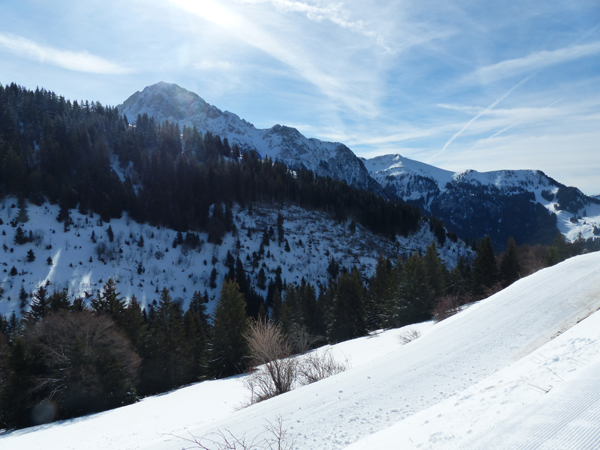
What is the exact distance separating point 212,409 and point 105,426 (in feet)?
19.6

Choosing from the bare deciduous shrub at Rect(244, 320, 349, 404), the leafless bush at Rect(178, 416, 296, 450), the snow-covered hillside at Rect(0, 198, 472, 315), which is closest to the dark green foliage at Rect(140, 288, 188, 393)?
the bare deciduous shrub at Rect(244, 320, 349, 404)

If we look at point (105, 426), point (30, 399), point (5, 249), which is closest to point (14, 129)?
point (5, 249)

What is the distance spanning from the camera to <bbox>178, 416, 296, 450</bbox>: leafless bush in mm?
6988

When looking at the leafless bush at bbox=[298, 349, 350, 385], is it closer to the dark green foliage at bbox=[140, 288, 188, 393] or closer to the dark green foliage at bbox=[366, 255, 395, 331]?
the dark green foliage at bbox=[140, 288, 188, 393]

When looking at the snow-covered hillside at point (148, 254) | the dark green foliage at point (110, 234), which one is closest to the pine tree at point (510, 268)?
the snow-covered hillside at point (148, 254)

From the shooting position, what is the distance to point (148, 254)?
73.2 m

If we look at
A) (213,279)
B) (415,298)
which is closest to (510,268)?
(415,298)

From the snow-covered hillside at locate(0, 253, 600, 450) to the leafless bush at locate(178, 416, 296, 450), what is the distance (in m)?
0.22

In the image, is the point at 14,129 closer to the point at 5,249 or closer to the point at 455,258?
the point at 5,249

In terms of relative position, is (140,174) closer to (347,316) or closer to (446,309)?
(347,316)

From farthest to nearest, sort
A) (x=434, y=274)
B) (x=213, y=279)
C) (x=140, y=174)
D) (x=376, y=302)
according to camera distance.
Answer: (x=140, y=174)
(x=213, y=279)
(x=376, y=302)
(x=434, y=274)

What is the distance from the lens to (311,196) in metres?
110

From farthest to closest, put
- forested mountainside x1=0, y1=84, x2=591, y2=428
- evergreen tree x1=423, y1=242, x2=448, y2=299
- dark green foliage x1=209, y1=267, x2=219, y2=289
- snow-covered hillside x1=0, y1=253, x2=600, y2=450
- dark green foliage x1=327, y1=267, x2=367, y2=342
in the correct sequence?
dark green foliage x1=209, y1=267, x2=219, y2=289, dark green foliage x1=327, y1=267, x2=367, y2=342, evergreen tree x1=423, y1=242, x2=448, y2=299, forested mountainside x1=0, y1=84, x2=591, y2=428, snow-covered hillside x1=0, y1=253, x2=600, y2=450

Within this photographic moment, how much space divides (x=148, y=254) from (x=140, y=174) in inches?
1499
